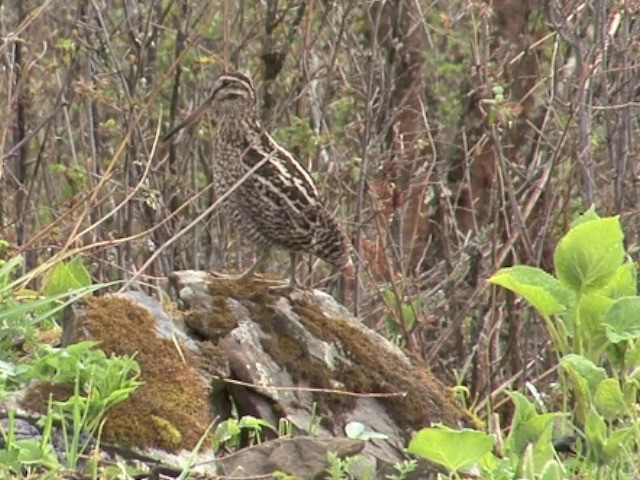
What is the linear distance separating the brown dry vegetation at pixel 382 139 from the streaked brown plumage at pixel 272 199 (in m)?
1.03

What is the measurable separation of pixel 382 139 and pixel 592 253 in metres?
4.20

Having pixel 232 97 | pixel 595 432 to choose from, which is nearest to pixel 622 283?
pixel 595 432

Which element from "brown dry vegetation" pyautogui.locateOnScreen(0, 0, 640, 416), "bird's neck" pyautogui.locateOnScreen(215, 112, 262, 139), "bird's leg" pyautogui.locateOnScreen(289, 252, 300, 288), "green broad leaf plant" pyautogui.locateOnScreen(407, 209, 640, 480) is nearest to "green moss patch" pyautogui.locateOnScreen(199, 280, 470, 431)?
"bird's leg" pyautogui.locateOnScreen(289, 252, 300, 288)

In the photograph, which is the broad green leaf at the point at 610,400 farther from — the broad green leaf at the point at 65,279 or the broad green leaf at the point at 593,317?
the broad green leaf at the point at 65,279

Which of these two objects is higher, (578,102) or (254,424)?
(578,102)

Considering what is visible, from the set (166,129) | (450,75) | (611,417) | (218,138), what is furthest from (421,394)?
(450,75)

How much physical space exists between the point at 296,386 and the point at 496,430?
0.81 m

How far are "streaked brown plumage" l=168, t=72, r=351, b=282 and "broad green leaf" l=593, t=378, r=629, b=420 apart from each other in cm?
195

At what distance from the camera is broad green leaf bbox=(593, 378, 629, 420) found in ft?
17.1

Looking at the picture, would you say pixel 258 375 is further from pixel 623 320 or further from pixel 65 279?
pixel 623 320

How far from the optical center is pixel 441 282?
397 inches

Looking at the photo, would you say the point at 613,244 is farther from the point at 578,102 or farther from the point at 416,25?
the point at 416,25

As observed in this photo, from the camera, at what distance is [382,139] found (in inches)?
380

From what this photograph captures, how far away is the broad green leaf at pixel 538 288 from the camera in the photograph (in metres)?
5.66
